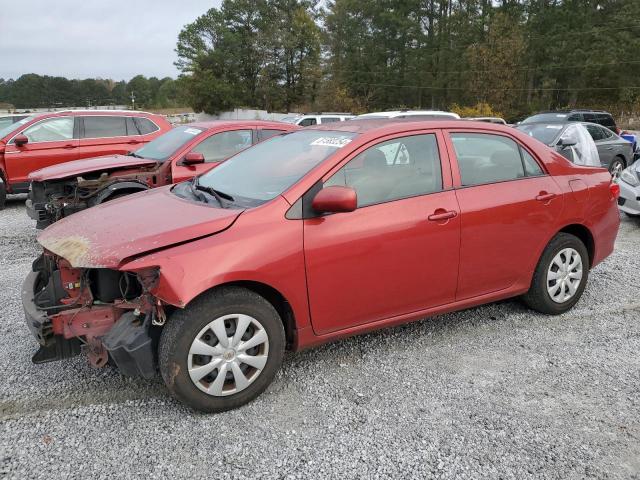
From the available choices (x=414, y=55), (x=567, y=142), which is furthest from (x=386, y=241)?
(x=414, y=55)

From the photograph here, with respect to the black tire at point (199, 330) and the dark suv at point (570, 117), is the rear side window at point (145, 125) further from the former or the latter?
the dark suv at point (570, 117)

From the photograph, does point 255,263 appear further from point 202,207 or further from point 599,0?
point 599,0

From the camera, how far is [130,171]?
676cm

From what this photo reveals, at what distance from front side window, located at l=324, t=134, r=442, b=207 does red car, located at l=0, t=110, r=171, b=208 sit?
7.71 meters

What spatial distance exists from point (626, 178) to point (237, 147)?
6.53m

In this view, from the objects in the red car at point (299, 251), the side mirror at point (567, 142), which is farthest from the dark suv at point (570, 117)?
the red car at point (299, 251)

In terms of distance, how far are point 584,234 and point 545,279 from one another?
66 centimetres

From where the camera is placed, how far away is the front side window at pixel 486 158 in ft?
12.7

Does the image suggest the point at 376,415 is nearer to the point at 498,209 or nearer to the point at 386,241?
the point at 386,241

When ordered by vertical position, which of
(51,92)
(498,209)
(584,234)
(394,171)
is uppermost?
(51,92)

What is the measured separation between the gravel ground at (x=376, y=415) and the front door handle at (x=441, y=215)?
1.03 metres

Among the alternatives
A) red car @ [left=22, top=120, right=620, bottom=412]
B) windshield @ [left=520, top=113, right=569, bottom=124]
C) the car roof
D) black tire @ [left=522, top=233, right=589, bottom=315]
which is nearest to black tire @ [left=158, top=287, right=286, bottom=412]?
red car @ [left=22, top=120, right=620, bottom=412]

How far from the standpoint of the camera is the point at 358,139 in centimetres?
352

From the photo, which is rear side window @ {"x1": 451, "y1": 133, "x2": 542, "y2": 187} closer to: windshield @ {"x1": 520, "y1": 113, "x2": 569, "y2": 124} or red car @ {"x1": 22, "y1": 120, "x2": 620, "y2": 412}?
red car @ {"x1": 22, "y1": 120, "x2": 620, "y2": 412}
